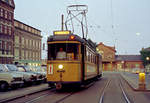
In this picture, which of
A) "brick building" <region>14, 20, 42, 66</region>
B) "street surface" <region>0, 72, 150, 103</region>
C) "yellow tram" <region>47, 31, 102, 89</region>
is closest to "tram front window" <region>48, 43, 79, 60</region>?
"yellow tram" <region>47, 31, 102, 89</region>

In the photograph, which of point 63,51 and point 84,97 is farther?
point 63,51

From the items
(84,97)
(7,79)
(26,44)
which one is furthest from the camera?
(26,44)

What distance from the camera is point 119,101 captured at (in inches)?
491

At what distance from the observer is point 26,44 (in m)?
59.6

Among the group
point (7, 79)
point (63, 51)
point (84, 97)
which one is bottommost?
point (84, 97)

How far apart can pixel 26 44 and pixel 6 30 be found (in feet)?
33.5

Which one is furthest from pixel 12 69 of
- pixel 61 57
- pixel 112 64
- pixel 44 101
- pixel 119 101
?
pixel 112 64

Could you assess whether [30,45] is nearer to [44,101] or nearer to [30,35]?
[30,35]

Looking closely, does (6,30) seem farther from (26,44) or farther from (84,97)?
(84,97)

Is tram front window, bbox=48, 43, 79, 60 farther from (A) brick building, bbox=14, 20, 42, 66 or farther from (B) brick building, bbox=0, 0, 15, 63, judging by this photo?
(A) brick building, bbox=14, 20, 42, 66

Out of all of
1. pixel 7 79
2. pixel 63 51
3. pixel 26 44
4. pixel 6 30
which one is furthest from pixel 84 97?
pixel 26 44

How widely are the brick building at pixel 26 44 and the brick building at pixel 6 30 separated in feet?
10.5

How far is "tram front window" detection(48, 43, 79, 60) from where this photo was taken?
16297 mm

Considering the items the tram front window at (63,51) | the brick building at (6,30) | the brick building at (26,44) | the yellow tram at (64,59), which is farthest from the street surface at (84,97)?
the brick building at (26,44)
